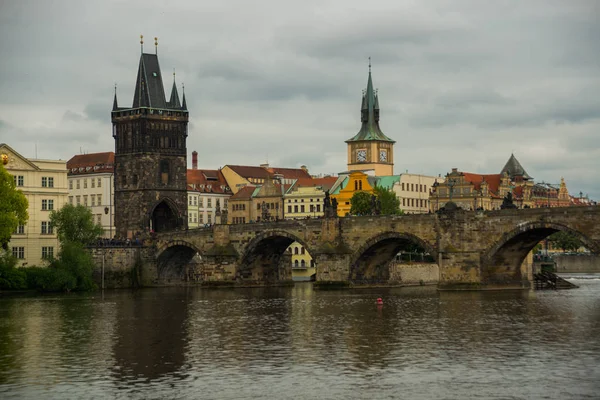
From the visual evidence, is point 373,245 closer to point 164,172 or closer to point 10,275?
point 10,275

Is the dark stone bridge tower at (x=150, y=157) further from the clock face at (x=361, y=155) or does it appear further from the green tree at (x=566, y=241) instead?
the green tree at (x=566, y=241)

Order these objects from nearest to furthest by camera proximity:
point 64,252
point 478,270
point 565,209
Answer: point 565,209, point 478,270, point 64,252

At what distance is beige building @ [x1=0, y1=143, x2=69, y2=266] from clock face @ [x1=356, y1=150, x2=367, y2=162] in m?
89.5

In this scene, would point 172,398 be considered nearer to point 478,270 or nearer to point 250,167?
point 478,270

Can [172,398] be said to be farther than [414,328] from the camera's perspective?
No

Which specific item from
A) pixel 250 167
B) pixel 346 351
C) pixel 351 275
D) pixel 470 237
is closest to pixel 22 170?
pixel 351 275

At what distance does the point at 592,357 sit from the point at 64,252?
59.7 meters

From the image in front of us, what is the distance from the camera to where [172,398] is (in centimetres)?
3941

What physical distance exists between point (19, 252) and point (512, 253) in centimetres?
4190

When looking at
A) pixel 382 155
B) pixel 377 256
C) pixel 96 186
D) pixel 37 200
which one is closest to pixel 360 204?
pixel 96 186

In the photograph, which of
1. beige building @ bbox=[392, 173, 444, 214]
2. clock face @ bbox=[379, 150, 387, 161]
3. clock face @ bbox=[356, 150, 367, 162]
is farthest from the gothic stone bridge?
clock face @ bbox=[379, 150, 387, 161]

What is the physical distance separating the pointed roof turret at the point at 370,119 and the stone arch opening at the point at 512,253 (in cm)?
9870

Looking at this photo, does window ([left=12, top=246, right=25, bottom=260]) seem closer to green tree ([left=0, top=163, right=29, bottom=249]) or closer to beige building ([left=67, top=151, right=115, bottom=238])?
green tree ([left=0, top=163, right=29, bottom=249])

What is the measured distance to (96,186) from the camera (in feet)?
490
